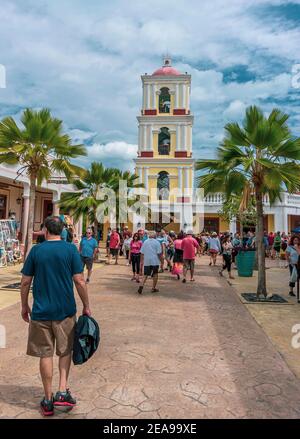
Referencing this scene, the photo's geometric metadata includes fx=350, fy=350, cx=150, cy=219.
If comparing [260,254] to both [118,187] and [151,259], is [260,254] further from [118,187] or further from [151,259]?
[118,187]

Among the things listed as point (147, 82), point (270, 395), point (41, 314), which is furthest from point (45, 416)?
point (147, 82)

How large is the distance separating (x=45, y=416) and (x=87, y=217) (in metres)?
14.0

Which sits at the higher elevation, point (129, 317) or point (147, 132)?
point (147, 132)

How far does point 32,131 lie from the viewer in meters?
9.20

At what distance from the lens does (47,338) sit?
315 centimetres

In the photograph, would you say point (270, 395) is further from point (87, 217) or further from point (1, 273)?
point (87, 217)

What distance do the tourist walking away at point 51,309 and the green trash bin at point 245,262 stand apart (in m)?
10.4

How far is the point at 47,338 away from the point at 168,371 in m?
1.60

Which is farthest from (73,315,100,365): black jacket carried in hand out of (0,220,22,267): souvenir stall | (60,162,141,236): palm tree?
(60,162,141,236): palm tree

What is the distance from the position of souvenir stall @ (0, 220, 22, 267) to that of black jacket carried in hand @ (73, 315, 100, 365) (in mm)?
11471

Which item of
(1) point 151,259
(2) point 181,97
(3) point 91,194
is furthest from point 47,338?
(2) point 181,97

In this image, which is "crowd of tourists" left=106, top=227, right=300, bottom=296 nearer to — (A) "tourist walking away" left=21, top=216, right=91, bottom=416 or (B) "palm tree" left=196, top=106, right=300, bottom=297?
(B) "palm tree" left=196, top=106, right=300, bottom=297

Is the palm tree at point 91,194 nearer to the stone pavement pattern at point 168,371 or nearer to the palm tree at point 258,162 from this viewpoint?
the palm tree at point 258,162

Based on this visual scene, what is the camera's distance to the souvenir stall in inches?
551
